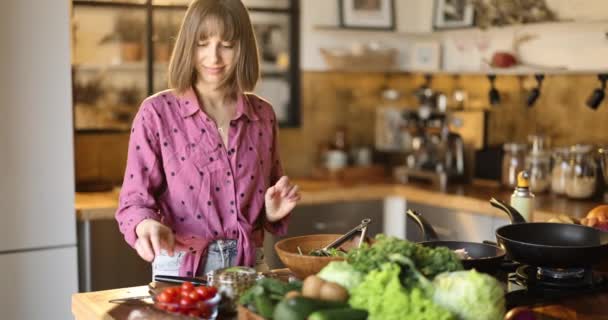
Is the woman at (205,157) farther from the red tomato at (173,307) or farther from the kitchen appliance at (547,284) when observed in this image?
the kitchen appliance at (547,284)

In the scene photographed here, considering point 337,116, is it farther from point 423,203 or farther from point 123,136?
point 123,136

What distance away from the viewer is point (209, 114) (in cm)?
251

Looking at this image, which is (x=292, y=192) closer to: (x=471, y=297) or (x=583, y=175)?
(x=471, y=297)

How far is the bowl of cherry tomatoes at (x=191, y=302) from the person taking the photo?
1812 mm

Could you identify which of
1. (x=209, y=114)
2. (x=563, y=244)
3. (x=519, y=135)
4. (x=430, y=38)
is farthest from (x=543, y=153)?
(x=209, y=114)

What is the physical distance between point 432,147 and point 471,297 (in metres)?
3.01

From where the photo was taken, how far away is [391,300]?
61.0 inches

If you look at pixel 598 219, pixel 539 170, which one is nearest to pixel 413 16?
pixel 539 170

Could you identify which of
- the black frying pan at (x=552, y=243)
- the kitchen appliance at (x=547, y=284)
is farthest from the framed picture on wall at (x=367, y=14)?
the kitchen appliance at (x=547, y=284)

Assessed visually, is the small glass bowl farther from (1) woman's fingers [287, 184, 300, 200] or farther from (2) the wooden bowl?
(1) woman's fingers [287, 184, 300, 200]

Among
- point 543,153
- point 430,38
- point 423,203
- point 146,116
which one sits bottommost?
point 423,203

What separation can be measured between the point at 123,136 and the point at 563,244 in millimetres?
2562

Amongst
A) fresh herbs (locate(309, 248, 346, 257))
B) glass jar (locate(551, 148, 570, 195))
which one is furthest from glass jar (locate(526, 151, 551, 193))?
fresh herbs (locate(309, 248, 346, 257))

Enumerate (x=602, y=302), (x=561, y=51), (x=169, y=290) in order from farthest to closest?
(x=561, y=51) < (x=602, y=302) < (x=169, y=290)
